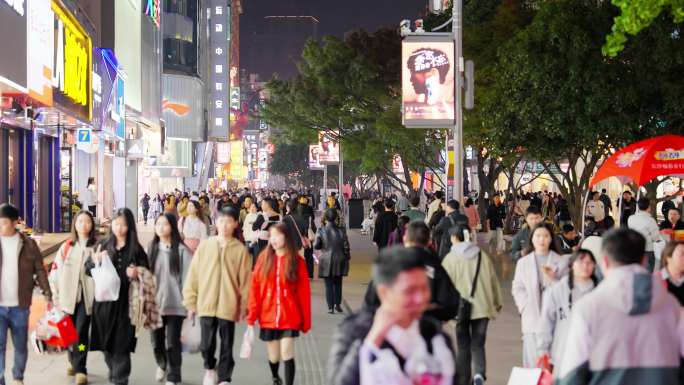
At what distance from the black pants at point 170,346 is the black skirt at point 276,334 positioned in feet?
2.80

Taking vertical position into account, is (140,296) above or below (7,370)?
above

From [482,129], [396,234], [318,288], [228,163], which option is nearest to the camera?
[396,234]

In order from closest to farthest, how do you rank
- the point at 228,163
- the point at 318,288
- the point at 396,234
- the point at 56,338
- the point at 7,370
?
1. the point at 56,338
2. the point at 7,370
3. the point at 396,234
4. the point at 318,288
5. the point at 228,163

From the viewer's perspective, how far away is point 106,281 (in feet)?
28.6

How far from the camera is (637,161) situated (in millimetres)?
17672

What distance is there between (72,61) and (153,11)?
36.4 metres

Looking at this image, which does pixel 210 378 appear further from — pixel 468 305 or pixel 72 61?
pixel 72 61

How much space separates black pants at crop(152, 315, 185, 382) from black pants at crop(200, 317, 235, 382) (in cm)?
25

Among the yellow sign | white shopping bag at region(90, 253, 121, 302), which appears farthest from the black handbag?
the yellow sign

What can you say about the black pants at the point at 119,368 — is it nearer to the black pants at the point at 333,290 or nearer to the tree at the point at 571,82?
the black pants at the point at 333,290

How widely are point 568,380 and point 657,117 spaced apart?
1945 cm

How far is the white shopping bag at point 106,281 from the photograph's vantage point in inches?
344

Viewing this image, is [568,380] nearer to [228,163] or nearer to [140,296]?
[140,296]

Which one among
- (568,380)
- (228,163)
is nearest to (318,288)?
(568,380)
